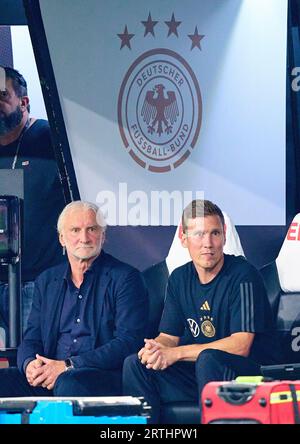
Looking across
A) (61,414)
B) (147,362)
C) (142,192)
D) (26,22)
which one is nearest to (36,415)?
(61,414)

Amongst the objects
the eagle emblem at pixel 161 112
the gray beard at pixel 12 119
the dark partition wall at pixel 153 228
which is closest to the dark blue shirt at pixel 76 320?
the dark partition wall at pixel 153 228

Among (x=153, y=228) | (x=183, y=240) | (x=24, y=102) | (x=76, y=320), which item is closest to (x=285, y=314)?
(x=183, y=240)

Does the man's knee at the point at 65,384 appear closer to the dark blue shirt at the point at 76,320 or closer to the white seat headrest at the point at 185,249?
the dark blue shirt at the point at 76,320

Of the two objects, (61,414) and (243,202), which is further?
(243,202)

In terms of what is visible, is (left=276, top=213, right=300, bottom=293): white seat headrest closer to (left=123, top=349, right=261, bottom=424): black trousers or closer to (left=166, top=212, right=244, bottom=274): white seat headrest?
(left=166, top=212, right=244, bottom=274): white seat headrest

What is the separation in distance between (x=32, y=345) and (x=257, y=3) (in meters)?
2.08

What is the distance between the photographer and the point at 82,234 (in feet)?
24.2

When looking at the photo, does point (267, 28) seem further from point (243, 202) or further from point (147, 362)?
point (147, 362)

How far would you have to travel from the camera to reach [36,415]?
629cm

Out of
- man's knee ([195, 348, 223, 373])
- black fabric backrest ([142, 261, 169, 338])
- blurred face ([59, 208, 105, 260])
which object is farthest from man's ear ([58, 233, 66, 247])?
man's knee ([195, 348, 223, 373])

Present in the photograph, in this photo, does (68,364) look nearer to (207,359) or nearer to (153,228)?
(207,359)

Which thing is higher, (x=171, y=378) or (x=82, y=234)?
(x=82, y=234)

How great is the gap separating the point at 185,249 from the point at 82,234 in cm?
53

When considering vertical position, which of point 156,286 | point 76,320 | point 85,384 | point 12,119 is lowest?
point 85,384
